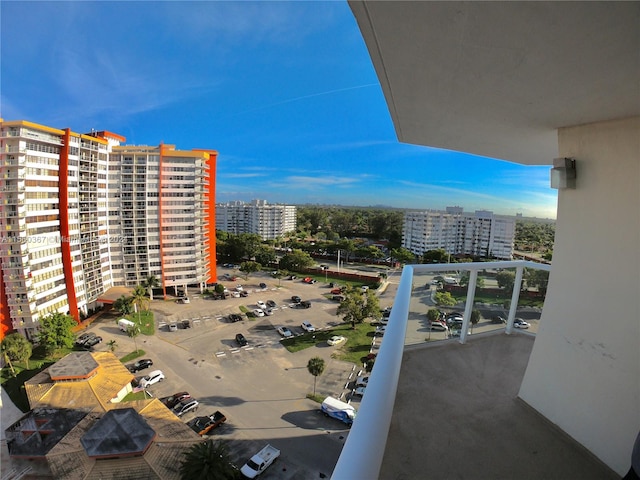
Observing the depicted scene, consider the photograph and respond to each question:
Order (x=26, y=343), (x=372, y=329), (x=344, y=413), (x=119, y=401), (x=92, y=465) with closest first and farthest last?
(x=92, y=465) < (x=344, y=413) < (x=119, y=401) < (x=26, y=343) < (x=372, y=329)

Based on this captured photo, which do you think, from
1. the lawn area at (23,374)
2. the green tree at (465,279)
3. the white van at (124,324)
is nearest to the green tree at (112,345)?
the white van at (124,324)

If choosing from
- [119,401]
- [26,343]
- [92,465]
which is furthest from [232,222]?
[92,465]

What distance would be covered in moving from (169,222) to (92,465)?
13.2 meters

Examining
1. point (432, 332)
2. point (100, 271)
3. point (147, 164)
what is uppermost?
point (147, 164)

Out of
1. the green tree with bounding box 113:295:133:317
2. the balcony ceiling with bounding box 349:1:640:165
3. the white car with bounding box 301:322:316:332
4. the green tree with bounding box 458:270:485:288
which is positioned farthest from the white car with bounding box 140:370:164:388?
the balcony ceiling with bounding box 349:1:640:165

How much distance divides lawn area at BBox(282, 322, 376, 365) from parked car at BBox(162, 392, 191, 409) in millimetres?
4170

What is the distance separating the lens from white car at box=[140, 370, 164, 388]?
9.55 meters

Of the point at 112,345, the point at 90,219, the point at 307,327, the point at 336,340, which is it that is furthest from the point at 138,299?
the point at 336,340

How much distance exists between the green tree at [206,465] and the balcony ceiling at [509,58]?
7.29m

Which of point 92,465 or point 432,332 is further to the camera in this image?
point 92,465

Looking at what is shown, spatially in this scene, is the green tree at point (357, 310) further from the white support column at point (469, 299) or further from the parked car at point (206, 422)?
the white support column at point (469, 299)

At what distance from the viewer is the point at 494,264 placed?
2.46 meters

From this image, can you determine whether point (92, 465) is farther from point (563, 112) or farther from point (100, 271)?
point (100, 271)

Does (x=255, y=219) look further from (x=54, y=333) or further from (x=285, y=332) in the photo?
(x=54, y=333)
